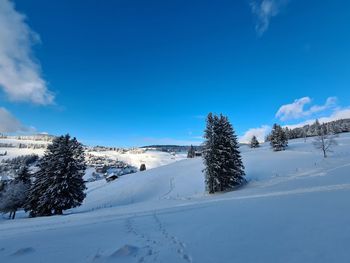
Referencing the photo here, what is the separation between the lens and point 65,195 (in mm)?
30250

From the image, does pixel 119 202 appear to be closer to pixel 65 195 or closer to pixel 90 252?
pixel 65 195

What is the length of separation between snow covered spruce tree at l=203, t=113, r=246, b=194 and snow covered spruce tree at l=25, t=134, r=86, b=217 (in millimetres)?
18136

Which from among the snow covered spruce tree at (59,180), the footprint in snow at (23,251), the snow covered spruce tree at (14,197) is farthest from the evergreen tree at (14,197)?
the footprint in snow at (23,251)

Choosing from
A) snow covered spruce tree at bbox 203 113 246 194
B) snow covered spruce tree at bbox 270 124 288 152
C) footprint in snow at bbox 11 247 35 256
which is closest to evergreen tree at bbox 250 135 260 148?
snow covered spruce tree at bbox 270 124 288 152

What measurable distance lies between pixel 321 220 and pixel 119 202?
121 ft

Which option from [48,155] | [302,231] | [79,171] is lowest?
[302,231]

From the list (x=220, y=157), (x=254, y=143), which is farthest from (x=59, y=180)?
(x=254, y=143)

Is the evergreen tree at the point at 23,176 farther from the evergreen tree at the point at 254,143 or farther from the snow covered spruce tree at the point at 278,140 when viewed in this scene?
the evergreen tree at the point at 254,143

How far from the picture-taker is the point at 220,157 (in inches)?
1401

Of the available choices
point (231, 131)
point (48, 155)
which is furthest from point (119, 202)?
point (231, 131)

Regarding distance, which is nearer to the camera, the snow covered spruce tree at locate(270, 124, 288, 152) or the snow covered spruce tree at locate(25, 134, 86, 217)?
the snow covered spruce tree at locate(25, 134, 86, 217)

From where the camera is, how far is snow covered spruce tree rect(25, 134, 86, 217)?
97.3ft

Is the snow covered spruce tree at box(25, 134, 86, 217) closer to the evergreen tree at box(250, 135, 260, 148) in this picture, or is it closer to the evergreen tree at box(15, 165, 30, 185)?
the evergreen tree at box(15, 165, 30, 185)

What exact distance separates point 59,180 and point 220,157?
22384mm
